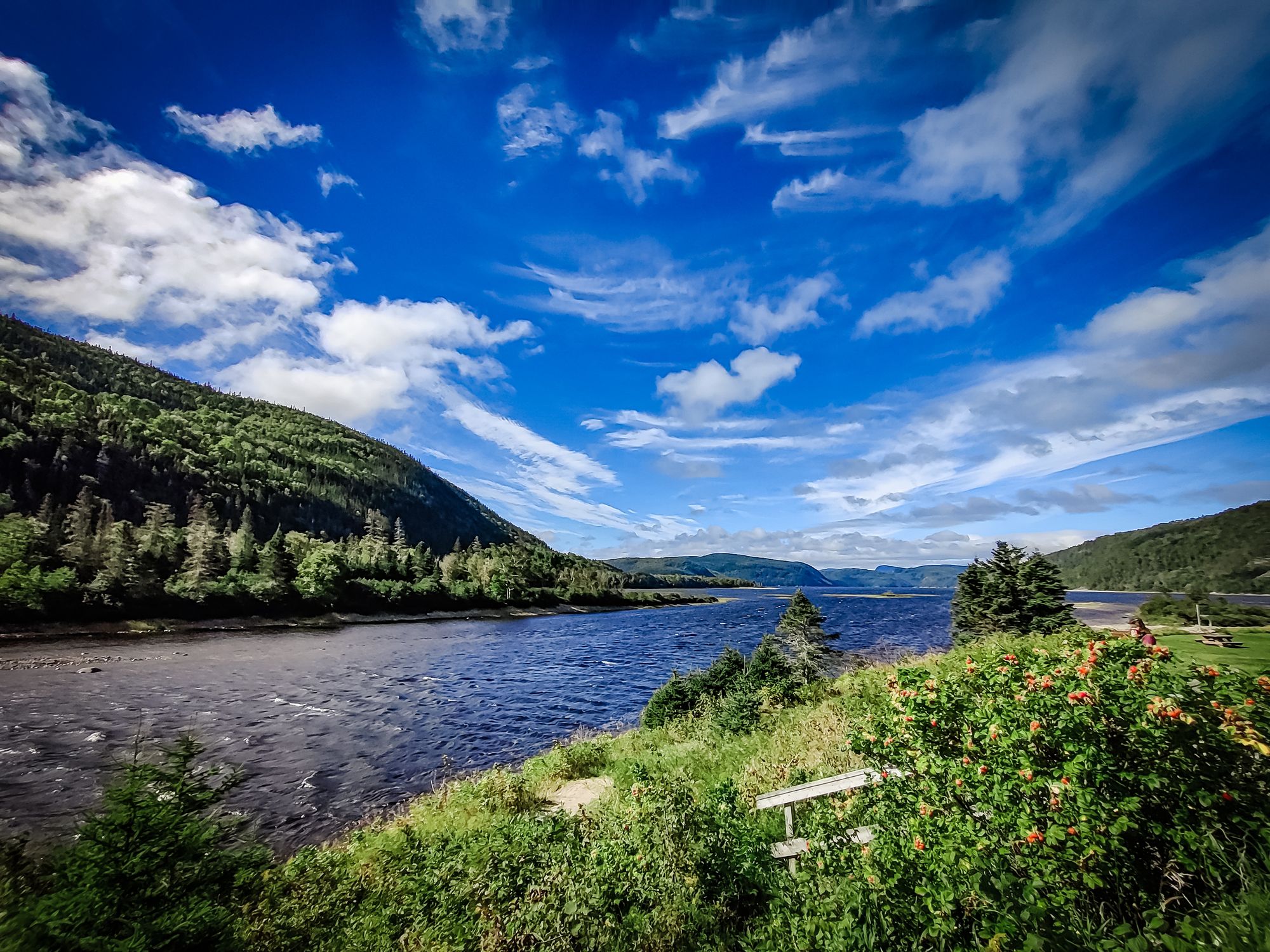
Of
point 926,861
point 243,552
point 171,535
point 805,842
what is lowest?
point 805,842

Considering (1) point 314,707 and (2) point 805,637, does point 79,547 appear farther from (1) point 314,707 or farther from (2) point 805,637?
A: (2) point 805,637

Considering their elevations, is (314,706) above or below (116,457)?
below

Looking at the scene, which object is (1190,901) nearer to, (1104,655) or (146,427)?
(1104,655)

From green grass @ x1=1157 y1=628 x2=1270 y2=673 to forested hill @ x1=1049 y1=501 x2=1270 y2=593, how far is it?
4692 inches

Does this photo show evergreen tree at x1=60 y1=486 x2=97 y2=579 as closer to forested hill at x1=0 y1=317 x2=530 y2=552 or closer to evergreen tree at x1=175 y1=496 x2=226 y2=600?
evergreen tree at x1=175 y1=496 x2=226 y2=600

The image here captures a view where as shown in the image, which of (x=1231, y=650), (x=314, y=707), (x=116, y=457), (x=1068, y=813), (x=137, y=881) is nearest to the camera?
(x=1068, y=813)

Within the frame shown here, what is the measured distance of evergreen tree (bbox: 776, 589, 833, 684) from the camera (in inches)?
981

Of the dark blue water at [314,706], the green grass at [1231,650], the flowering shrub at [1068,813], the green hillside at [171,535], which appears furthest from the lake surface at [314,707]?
the flowering shrub at [1068,813]

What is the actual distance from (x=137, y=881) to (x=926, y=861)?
7.38 m

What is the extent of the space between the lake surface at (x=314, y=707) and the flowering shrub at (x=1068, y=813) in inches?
678

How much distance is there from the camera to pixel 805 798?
6.44m

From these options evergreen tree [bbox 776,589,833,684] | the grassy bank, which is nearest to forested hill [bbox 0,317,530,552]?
evergreen tree [bbox 776,589,833,684]

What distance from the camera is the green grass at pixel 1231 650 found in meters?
14.0

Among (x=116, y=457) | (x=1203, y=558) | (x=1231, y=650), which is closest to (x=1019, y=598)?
(x=1231, y=650)
